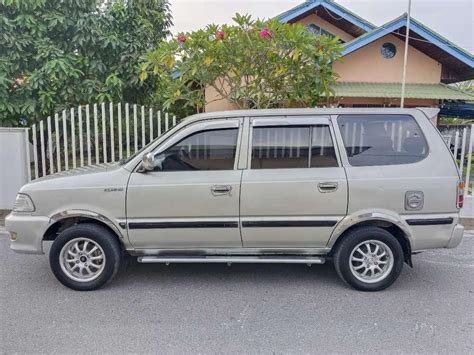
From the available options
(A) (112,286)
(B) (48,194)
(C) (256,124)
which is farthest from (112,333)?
(C) (256,124)

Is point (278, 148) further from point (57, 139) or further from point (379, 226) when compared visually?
point (57, 139)

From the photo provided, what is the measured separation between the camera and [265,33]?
18.4 ft

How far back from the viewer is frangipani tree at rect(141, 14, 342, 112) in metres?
5.72

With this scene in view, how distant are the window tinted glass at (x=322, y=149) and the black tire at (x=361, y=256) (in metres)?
0.74

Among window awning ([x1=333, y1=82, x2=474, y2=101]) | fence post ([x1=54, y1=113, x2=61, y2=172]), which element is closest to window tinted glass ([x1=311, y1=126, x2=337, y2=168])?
fence post ([x1=54, y1=113, x2=61, y2=172])

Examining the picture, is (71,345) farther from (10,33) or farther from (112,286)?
(10,33)

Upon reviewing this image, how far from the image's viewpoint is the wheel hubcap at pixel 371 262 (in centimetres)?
371

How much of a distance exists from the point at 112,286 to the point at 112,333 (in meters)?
0.90

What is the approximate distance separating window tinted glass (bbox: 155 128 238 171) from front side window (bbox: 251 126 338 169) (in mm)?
250

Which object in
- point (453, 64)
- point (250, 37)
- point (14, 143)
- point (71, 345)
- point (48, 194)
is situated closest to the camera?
point (71, 345)

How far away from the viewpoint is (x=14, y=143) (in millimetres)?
6617

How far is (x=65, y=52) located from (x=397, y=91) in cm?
912

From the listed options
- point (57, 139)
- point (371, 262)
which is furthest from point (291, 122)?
point (57, 139)

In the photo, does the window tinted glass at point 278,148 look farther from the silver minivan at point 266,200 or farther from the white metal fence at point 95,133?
the white metal fence at point 95,133
